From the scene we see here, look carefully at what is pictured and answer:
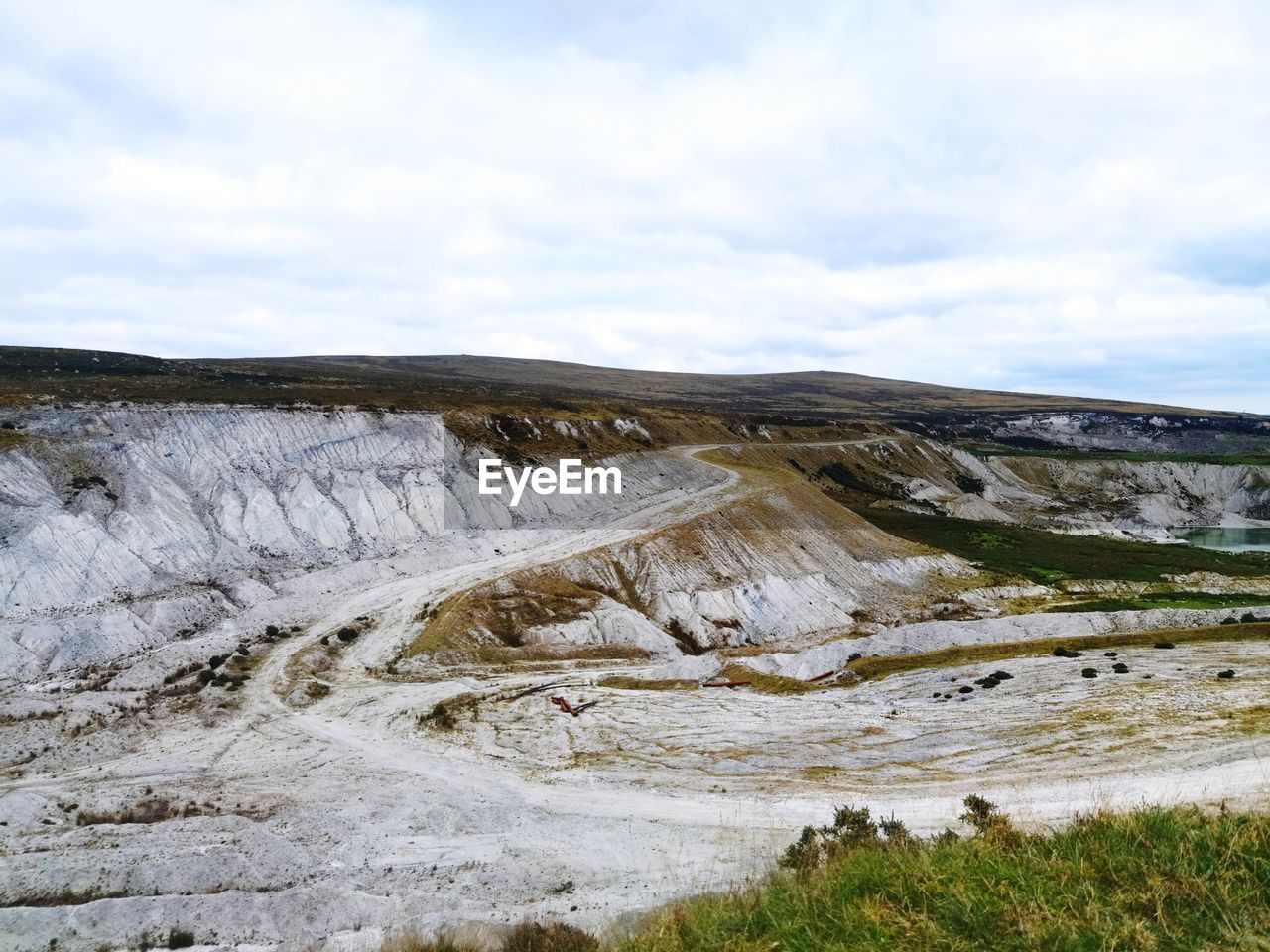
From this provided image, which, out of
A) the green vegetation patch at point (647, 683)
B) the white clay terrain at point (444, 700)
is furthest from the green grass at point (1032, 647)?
the green vegetation patch at point (647, 683)

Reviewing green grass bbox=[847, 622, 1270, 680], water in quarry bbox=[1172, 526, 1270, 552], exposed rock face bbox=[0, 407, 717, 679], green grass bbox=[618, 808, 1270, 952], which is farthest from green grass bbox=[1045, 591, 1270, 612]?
green grass bbox=[618, 808, 1270, 952]

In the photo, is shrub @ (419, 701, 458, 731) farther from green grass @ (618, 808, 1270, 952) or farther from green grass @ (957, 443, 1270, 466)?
green grass @ (957, 443, 1270, 466)

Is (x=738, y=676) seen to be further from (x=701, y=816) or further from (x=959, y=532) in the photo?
(x=959, y=532)

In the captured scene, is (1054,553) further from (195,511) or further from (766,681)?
(195,511)

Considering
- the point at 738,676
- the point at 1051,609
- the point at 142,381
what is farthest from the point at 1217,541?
the point at 142,381

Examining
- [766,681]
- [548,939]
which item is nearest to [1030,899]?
[548,939]
